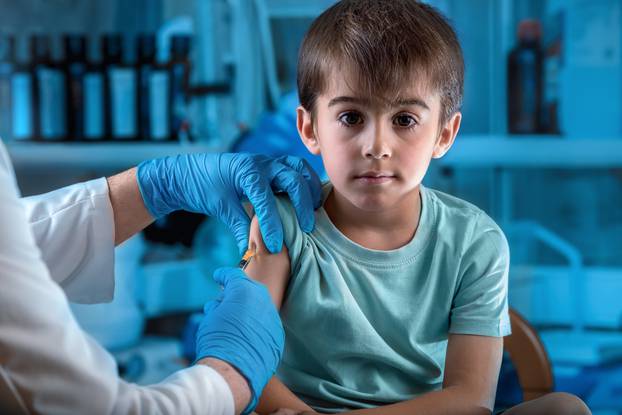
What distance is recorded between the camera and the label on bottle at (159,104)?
2724mm

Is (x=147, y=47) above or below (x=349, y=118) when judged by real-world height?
above

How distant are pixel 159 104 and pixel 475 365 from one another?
1938 mm

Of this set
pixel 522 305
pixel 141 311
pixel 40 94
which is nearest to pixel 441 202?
pixel 522 305

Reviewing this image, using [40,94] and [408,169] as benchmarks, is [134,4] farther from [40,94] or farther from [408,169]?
[408,169]

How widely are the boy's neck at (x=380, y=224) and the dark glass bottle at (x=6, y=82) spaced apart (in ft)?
6.61

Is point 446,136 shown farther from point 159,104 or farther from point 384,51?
point 159,104

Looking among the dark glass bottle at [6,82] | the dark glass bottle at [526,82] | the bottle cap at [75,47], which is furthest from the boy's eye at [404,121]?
the dark glass bottle at [6,82]

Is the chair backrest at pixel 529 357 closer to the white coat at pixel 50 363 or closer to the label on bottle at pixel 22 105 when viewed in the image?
the white coat at pixel 50 363

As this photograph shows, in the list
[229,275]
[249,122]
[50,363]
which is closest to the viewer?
[50,363]

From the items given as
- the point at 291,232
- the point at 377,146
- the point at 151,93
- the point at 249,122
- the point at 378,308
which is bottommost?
the point at 378,308

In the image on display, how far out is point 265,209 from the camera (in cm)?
110

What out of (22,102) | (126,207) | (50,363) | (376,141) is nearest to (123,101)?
(22,102)

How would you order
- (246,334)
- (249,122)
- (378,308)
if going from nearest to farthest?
(246,334), (378,308), (249,122)

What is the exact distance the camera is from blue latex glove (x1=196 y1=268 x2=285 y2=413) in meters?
0.87
